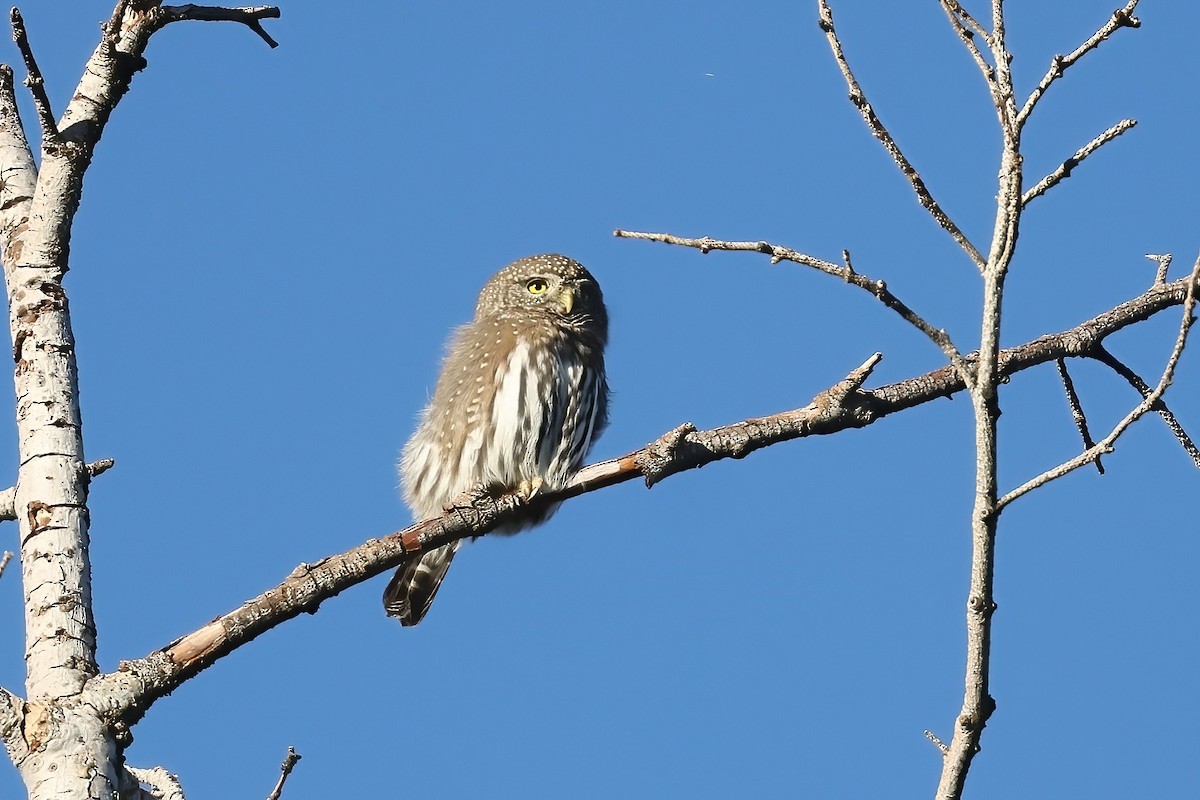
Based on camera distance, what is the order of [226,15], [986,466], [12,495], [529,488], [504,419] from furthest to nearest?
[504,419], [529,488], [226,15], [12,495], [986,466]

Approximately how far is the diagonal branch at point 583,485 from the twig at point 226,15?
1.67 m

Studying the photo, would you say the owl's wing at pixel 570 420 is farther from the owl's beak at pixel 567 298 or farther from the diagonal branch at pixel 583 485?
the diagonal branch at pixel 583 485

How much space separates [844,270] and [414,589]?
3.51m

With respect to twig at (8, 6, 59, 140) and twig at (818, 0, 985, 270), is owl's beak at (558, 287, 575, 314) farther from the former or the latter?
twig at (818, 0, 985, 270)

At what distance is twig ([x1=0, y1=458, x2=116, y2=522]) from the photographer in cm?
368

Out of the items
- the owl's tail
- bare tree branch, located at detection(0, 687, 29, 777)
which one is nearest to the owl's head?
the owl's tail

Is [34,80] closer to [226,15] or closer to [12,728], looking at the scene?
[226,15]

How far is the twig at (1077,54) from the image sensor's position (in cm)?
273

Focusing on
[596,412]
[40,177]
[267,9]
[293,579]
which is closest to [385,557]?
[293,579]

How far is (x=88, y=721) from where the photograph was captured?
3.33 metres

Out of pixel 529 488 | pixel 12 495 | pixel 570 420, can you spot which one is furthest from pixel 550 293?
pixel 12 495

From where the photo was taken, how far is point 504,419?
18.5 feet

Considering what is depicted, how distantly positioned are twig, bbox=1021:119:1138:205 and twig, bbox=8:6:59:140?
2.62m

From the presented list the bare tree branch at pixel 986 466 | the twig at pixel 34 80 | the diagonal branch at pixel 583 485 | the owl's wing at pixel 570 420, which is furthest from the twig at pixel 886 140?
the owl's wing at pixel 570 420
